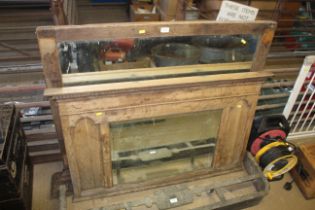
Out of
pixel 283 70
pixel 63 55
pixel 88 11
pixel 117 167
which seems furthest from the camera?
pixel 88 11

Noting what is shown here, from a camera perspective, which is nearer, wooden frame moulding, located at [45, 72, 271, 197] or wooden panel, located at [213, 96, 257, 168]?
wooden frame moulding, located at [45, 72, 271, 197]

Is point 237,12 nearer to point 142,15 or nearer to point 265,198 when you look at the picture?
point 265,198

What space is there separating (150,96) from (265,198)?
1.17 metres

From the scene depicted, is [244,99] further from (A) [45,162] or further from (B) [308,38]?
(B) [308,38]

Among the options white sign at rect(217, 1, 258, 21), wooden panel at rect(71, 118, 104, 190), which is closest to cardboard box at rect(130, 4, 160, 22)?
white sign at rect(217, 1, 258, 21)

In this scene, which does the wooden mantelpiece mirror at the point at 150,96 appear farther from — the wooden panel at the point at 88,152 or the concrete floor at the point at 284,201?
the concrete floor at the point at 284,201

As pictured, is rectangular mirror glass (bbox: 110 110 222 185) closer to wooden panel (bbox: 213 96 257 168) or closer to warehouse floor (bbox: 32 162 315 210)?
wooden panel (bbox: 213 96 257 168)

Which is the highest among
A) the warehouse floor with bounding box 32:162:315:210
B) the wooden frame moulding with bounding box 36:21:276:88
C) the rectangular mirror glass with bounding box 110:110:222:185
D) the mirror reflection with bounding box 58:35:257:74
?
the wooden frame moulding with bounding box 36:21:276:88

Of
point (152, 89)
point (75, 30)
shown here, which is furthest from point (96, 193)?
point (75, 30)

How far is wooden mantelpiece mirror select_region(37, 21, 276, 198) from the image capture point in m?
1.19

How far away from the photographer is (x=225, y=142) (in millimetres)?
1671

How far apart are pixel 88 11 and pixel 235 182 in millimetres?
2808

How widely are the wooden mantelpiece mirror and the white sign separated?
16 cm

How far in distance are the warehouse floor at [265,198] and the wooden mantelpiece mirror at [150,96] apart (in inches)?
13.1
